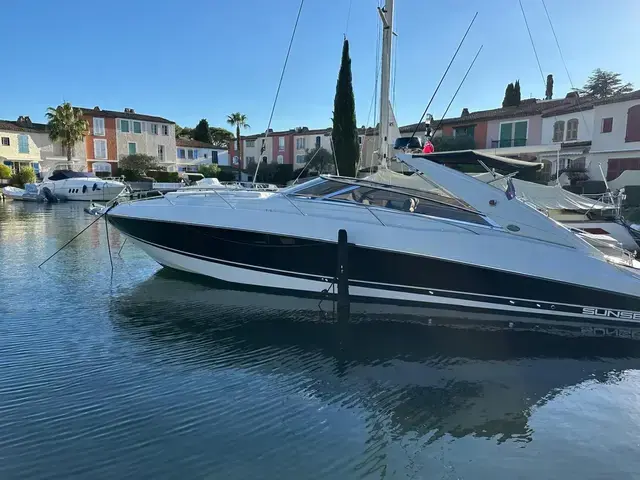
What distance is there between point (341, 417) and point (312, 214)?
3366mm

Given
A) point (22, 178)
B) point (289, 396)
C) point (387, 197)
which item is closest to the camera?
point (289, 396)

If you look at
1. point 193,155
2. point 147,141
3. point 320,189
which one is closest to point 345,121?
point 320,189

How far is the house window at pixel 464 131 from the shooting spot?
3228 cm

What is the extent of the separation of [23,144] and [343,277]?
1633 inches

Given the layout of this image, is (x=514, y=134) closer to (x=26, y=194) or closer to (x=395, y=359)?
(x=395, y=359)

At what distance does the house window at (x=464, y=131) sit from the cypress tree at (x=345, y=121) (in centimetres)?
1054

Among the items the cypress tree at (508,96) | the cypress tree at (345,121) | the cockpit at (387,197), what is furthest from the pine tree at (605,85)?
the cockpit at (387,197)

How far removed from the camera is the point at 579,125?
84.6 ft

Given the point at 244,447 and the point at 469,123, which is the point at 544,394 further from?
the point at 469,123

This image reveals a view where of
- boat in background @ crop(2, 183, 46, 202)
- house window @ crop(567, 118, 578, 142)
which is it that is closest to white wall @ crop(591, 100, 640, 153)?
house window @ crop(567, 118, 578, 142)

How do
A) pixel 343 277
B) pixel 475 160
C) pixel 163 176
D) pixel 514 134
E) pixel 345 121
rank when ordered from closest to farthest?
pixel 343 277, pixel 475 160, pixel 345 121, pixel 514 134, pixel 163 176

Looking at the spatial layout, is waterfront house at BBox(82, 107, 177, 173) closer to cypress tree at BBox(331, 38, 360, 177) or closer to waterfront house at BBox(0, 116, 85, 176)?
waterfront house at BBox(0, 116, 85, 176)

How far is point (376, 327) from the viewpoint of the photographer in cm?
615

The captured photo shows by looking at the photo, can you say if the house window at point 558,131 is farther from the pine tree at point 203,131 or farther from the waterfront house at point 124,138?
the pine tree at point 203,131
